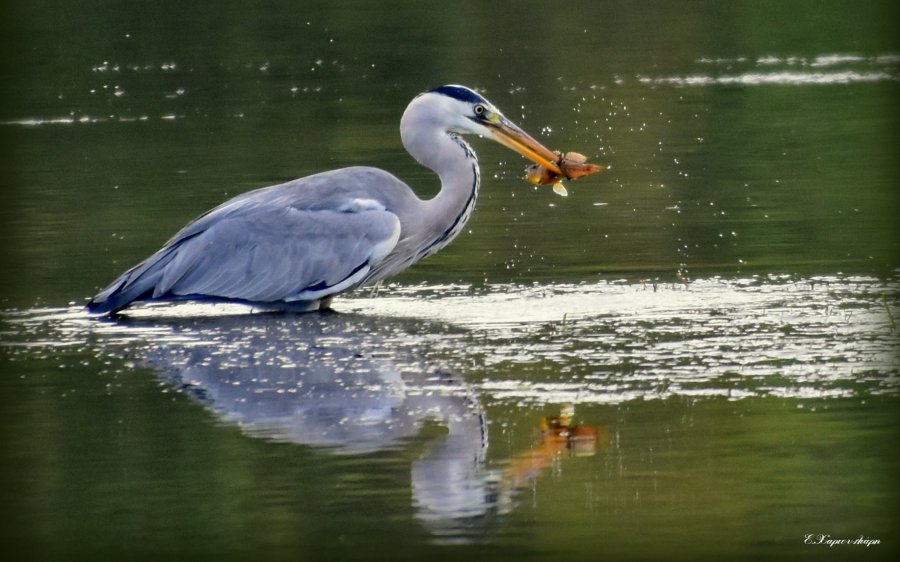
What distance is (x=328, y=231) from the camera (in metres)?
10.1

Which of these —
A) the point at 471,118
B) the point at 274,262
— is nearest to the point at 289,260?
the point at 274,262

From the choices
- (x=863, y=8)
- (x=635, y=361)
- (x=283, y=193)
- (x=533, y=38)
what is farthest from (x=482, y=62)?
(x=635, y=361)

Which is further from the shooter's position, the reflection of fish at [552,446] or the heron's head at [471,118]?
the heron's head at [471,118]

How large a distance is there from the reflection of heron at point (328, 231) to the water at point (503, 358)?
208mm

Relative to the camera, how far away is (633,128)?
56.5ft

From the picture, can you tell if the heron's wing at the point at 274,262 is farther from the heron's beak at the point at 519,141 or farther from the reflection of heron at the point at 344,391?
the heron's beak at the point at 519,141

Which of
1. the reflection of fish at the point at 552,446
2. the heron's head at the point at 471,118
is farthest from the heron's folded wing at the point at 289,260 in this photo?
the reflection of fish at the point at 552,446

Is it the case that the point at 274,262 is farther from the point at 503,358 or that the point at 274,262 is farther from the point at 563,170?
the point at 503,358

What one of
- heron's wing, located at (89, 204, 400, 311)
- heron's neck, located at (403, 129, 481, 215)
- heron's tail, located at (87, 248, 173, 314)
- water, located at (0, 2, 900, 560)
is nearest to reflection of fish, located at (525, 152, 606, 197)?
heron's neck, located at (403, 129, 481, 215)

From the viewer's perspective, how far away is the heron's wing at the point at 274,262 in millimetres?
9938

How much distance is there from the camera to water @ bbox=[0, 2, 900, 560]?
6465 millimetres

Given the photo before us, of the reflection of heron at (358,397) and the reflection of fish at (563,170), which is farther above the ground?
the reflection of fish at (563,170)

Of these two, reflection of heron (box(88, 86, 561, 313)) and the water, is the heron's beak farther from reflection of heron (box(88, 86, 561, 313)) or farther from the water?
the water

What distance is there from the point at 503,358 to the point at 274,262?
1.98 meters
